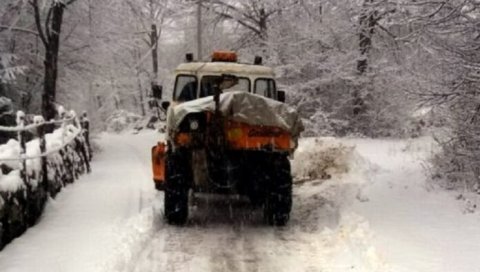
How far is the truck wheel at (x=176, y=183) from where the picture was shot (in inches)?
381

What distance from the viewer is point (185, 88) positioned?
464 inches

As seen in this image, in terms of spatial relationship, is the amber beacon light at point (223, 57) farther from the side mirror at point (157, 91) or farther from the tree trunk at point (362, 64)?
the tree trunk at point (362, 64)

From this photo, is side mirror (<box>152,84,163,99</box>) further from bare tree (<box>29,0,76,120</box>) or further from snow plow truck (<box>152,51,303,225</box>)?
bare tree (<box>29,0,76,120</box>)

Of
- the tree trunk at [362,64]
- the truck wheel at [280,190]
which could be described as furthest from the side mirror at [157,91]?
the tree trunk at [362,64]

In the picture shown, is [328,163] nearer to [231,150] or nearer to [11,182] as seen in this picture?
[231,150]

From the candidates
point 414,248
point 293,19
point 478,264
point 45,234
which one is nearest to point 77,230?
point 45,234

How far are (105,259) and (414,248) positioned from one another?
140 inches

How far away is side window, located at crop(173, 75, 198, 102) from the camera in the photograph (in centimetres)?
1174

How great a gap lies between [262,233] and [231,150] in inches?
49.5

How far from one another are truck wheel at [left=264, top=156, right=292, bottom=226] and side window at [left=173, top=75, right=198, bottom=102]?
2.66m

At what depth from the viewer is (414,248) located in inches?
309

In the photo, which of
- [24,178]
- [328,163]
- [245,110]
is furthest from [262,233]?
[328,163]

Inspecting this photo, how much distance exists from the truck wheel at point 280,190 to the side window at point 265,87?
2.49 m

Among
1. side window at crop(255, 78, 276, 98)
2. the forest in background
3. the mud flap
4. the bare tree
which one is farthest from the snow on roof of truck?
the bare tree
